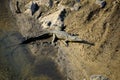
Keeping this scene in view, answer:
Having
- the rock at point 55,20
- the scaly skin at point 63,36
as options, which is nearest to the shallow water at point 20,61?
the scaly skin at point 63,36

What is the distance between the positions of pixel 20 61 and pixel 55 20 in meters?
2.68

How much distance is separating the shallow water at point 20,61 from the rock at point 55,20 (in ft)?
4.64

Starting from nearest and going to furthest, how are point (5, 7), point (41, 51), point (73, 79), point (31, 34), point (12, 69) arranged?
point (73, 79) < point (12, 69) < point (41, 51) < point (31, 34) < point (5, 7)

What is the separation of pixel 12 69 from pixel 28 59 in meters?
0.86

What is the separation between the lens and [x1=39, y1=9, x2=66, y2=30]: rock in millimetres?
11867

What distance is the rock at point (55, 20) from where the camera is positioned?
11.9m

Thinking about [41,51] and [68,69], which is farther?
[41,51]

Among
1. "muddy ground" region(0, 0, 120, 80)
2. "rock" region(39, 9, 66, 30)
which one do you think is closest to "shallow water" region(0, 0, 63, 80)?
"muddy ground" region(0, 0, 120, 80)

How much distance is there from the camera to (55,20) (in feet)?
39.1

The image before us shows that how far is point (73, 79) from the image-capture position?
969 centimetres

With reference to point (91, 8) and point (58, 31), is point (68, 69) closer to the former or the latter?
point (58, 31)

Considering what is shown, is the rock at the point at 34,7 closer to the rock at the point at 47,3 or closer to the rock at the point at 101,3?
the rock at the point at 47,3

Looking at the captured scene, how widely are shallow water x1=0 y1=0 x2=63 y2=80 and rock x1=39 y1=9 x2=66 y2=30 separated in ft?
4.64

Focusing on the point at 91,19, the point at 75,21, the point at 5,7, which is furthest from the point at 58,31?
the point at 5,7
